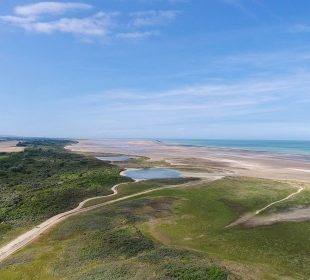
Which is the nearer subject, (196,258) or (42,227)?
(196,258)

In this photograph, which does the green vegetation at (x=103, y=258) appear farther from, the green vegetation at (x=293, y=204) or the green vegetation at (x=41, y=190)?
the green vegetation at (x=293, y=204)

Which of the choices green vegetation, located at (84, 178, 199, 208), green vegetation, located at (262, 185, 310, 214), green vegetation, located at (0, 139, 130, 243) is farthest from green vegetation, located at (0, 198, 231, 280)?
green vegetation, located at (262, 185, 310, 214)

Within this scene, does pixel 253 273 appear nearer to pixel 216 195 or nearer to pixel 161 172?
pixel 216 195

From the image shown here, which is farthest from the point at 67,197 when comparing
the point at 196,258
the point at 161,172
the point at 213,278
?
the point at 161,172

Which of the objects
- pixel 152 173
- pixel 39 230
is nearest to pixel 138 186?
pixel 152 173

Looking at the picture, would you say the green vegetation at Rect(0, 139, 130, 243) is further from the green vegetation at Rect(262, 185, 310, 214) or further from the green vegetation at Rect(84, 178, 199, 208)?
the green vegetation at Rect(262, 185, 310, 214)

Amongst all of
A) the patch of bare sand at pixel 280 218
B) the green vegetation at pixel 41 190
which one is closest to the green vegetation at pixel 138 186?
the green vegetation at pixel 41 190
